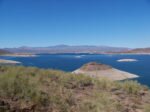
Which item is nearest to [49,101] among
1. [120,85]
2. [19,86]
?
[19,86]

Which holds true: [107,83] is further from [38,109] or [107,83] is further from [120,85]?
[38,109]

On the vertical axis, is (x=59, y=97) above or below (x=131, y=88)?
above

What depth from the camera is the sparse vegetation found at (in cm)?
812

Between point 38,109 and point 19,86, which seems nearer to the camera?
point 38,109

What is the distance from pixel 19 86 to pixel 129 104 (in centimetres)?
406

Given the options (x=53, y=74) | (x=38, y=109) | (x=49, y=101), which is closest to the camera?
(x=38, y=109)

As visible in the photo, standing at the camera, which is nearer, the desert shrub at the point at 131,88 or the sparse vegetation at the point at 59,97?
the sparse vegetation at the point at 59,97

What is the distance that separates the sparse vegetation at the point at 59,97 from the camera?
8117 mm

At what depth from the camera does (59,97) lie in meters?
9.06

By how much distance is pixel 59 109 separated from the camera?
8273 mm

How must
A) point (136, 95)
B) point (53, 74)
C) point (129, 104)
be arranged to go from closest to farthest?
point (129, 104), point (136, 95), point (53, 74)

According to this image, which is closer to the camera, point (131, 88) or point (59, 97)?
point (59, 97)

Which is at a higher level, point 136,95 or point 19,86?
point 19,86

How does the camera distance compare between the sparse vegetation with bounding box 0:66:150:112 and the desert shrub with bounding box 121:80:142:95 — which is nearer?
the sparse vegetation with bounding box 0:66:150:112
